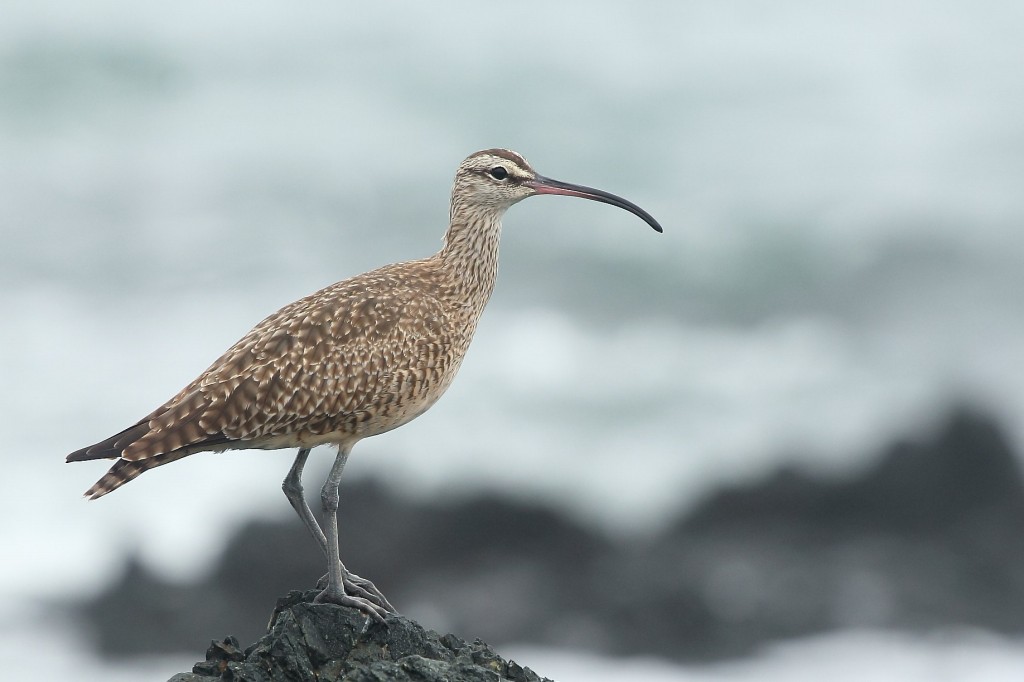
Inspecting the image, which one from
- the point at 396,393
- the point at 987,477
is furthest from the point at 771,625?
the point at 396,393

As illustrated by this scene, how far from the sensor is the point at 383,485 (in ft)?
75.3

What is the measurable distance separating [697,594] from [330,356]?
13021mm

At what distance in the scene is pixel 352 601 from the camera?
1121 centimetres

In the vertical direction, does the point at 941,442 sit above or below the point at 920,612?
above

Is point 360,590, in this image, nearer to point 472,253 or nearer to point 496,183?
point 472,253

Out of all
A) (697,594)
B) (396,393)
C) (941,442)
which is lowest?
(396,393)

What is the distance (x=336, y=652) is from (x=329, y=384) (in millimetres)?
2166

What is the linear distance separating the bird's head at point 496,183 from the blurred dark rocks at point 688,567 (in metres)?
9.59

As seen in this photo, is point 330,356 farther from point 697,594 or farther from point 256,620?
point 697,594

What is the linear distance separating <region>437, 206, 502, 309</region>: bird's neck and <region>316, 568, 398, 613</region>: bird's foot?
2.80m

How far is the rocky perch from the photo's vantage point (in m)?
10.5

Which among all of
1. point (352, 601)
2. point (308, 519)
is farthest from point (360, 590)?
point (308, 519)

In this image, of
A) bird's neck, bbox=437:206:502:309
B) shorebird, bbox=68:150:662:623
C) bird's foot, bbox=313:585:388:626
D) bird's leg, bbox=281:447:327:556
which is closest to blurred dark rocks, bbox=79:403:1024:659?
bird's neck, bbox=437:206:502:309

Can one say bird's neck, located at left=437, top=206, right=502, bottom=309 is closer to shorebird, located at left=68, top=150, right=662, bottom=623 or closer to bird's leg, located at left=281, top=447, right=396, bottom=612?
shorebird, located at left=68, top=150, right=662, bottom=623
